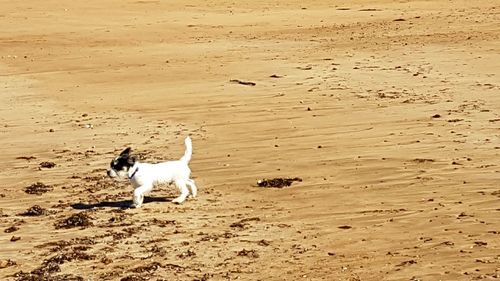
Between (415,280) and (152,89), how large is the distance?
478 inches

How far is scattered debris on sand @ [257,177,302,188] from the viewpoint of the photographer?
11.6 metres

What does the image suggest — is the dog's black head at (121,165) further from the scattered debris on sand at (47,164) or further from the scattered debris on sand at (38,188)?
the scattered debris on sand at (47,164)

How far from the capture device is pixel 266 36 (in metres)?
26.8

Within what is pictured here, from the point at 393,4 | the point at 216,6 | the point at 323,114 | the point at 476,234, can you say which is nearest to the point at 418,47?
the point at 323,114

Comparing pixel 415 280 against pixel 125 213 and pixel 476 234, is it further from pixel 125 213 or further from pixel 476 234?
pixel 125 213

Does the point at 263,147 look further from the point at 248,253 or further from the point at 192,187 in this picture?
the point at 248,253

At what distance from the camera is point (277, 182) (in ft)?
38.4

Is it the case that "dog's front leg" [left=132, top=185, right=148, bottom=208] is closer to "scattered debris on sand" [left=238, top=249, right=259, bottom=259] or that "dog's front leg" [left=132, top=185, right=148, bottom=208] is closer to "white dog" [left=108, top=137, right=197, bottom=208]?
"white dog" [left=108, top=137, right=197, bottom=208]

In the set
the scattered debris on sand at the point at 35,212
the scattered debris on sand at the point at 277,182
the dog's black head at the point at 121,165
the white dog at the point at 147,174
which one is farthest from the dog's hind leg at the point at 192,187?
the scattered debris on sand at the point at 35,212

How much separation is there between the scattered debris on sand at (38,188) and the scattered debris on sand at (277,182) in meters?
2.32

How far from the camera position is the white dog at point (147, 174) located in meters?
10.7

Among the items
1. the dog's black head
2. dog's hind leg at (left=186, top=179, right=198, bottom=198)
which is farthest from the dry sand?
the dog's black head

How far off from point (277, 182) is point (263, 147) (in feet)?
6.98

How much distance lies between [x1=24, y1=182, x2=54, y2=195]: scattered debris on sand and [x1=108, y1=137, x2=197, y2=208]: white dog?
4.92ft
